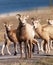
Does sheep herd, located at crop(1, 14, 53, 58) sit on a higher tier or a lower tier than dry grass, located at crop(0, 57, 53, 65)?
higher

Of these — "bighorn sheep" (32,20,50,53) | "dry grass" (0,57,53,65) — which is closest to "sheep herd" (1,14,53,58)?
"bighorn sheep" (32,20,50,53)

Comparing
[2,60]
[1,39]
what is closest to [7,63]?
[2,60]

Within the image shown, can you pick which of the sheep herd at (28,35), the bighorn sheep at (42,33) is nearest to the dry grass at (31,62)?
the sheep herd at (28,35)

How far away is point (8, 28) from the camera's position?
28797 millimetres

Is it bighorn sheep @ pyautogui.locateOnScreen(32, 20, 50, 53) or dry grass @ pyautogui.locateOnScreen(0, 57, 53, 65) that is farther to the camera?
bighorn sheep @ pyautogui.locateOnScreen(32, 20, 50, 53)

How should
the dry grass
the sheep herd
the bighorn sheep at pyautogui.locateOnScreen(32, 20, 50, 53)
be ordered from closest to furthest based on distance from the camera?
the dry grass, the sheep herd, the bighorn sheep at pyautogui.locateOnScreen(32, 20, 50, 53)

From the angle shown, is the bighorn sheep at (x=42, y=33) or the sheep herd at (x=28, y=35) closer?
the sheep herd at (x=28, y=35)

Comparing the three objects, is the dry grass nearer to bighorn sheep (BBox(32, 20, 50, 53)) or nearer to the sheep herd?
the sheep herd

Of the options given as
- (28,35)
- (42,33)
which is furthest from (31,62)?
(42,33)

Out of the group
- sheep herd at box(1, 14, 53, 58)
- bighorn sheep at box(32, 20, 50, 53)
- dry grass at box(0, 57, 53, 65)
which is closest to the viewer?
dry grass at box(0, 57, 53, 65)

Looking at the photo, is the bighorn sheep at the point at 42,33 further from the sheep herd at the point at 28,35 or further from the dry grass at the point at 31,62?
the dry grass at the point at 31,62

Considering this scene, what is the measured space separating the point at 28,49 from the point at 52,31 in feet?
11.5

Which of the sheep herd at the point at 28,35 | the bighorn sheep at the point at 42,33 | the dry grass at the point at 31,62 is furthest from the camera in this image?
the bighorn sheep at the point at 42,33

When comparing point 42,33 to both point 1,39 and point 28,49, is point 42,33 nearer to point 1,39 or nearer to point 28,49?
point 28,49
